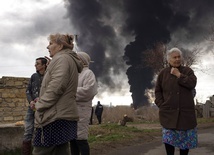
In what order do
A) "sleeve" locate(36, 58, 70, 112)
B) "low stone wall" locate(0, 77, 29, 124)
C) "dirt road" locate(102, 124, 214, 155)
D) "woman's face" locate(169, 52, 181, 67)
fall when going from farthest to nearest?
"low stone wall" locate(0, 77, 29, 124)
"dirt road" locate(102, 124, 214, 155)
"woman's face" locate(169, 52, 181, 67)
"sleeve" locate(36, 58, 70, 112)

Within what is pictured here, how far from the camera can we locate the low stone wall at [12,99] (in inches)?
445

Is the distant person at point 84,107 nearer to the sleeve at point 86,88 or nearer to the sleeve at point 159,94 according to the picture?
the sleeve at point 86,88

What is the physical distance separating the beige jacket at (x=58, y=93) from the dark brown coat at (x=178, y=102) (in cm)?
170

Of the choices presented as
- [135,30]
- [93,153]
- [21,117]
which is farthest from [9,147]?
[135,30]

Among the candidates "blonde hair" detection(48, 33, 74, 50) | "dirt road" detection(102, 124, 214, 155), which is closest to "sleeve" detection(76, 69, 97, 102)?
"blonde hair" detection(48, 33, 74, 50)

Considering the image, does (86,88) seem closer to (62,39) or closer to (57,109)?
(62,39)

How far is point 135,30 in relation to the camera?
7656cm

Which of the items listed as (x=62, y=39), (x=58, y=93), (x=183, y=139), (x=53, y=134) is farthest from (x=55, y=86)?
(x=183, y=139)

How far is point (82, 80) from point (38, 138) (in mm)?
1587

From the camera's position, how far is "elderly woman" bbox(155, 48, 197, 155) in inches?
187

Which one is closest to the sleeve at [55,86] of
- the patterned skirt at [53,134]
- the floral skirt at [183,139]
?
the patterned skirt at [53,134]

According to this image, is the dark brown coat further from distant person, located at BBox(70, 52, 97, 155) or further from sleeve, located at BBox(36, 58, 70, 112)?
sleeve, located at BBox(36, 58, 70, 112)

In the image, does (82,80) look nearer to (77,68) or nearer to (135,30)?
(77,68)

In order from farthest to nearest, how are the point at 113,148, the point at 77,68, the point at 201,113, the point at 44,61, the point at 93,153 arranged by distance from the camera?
1. the point at 201,113
2. the point at 113,148
3. the point at 93,153
4. the point at 44,61
5. the point at 77,68
